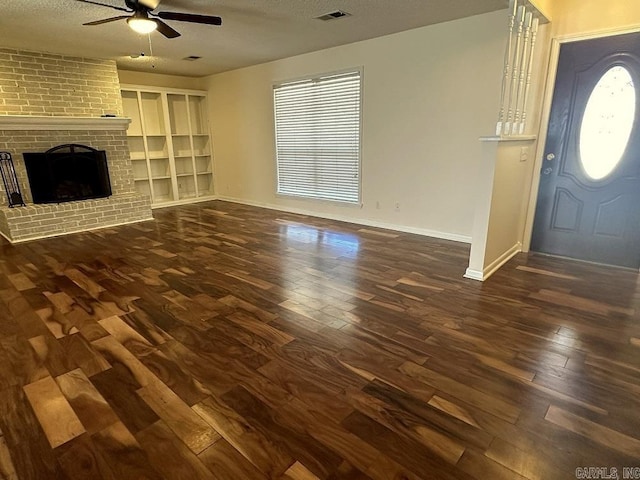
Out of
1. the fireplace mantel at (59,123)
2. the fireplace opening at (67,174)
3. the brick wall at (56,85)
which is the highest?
the brick wall at (56,85)

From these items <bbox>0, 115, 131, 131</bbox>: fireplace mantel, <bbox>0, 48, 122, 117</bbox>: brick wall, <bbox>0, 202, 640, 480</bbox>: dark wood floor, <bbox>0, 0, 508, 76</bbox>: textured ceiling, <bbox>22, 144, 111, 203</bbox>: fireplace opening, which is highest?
<bbox>0, 0, 508, 76</bbox>: textured ceiling

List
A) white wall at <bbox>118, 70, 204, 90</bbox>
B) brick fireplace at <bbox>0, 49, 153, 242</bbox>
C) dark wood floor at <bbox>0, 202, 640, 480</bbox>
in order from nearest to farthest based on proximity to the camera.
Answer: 1. dark wood floor at <bbox>0, 202, 640, 480</bbox>
2. brick fireplace at <bbox>0, 49, 153, 242</bbox>
3. white wall at <bbox>118, 70, 204, 90</bbox>

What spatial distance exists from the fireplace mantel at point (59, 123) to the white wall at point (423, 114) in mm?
2712

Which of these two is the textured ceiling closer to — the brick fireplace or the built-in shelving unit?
the brick fireplace

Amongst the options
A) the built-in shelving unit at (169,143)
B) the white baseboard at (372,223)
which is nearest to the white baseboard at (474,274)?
the white baseboard at (372,223)

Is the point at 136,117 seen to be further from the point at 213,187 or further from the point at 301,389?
the point at 301,389

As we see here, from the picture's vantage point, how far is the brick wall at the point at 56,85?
502 centimetres

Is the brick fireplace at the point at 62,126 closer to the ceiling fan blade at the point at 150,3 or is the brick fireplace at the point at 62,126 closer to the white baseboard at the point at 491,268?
the ceiling fan blade at the point at 150,3

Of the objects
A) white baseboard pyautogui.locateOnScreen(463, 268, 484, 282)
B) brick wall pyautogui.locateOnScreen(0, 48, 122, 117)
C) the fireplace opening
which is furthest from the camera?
the fireplace opening

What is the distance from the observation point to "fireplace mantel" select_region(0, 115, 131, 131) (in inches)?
189

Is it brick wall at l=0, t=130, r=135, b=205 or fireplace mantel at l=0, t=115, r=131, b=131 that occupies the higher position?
fireplace mantel at l=0, t=115, r=131, b=131

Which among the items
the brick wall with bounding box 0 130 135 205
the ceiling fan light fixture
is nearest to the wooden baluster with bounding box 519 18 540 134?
the ceiling fan light fixture

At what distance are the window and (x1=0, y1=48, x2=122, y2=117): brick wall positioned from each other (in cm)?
274

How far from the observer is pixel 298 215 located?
6195mm
